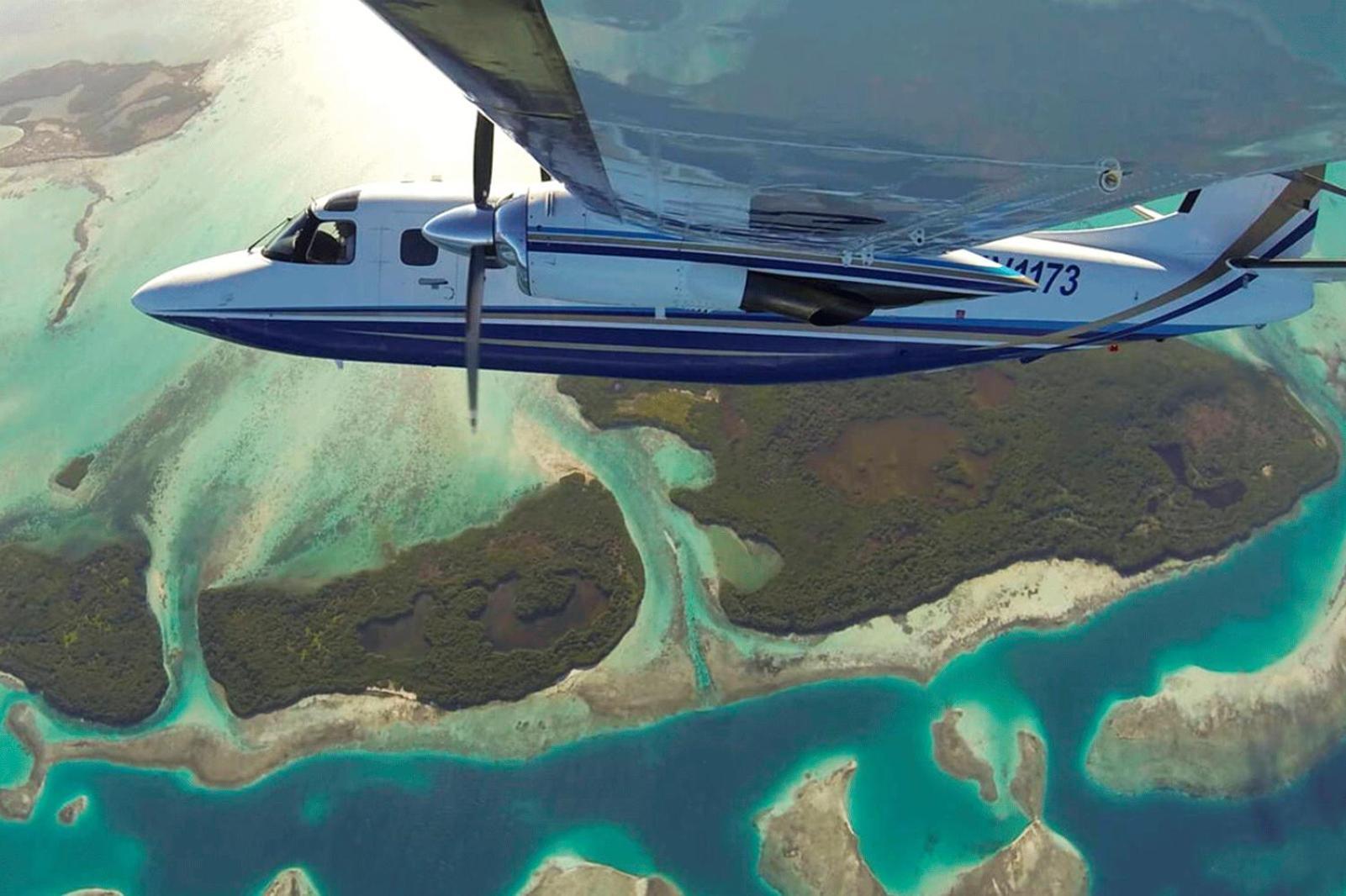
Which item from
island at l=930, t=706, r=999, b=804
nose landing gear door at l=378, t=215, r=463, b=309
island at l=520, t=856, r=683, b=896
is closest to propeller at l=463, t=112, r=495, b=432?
nose landing gear door at l=378, t=215, r=463, b=309

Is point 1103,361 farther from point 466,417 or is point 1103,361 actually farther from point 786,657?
point 466,417

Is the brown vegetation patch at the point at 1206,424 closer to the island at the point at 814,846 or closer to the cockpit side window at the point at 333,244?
the island at the point at 814,846

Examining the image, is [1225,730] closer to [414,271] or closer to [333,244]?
[414,271]

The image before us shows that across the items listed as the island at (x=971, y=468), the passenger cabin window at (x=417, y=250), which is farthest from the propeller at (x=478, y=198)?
the island at (x=971, y=468)

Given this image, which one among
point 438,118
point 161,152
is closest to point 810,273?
point 438,118

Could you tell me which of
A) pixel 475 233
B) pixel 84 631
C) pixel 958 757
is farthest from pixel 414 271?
pixel 958 757

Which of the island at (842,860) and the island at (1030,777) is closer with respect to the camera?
the island at (842,860)

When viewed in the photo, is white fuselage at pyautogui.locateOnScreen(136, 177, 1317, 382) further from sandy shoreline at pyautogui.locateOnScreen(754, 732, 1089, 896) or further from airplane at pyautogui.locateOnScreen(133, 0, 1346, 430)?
sandy shoreline at pyautogui.locateOnScreen(754, 732, 1089, 896)

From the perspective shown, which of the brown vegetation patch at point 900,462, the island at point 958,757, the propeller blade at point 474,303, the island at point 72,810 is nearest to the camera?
the propeller blade at point 474,303
